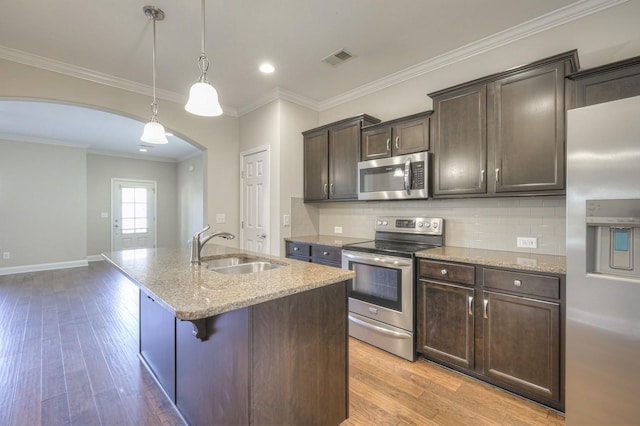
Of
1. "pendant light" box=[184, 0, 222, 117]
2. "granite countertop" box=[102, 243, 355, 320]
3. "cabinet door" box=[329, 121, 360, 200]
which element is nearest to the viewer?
"granite countertop" box=[102, 243, 355, 320]

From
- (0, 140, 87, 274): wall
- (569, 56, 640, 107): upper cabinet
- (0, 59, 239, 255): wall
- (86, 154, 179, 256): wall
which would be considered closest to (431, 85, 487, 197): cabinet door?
(569, 56, 640, 107): upper cabinet

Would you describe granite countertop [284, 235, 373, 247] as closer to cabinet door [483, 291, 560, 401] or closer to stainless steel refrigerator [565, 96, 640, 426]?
cabinet door [483, 291, 560, 401]

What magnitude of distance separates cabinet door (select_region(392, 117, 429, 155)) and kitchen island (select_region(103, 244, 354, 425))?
1669 millimetres

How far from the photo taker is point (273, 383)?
4.36ft

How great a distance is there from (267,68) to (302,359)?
283cm

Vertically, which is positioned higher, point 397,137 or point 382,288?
point 397,137

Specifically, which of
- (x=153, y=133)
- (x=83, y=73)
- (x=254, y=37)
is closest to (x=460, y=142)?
(x=254, y=37)

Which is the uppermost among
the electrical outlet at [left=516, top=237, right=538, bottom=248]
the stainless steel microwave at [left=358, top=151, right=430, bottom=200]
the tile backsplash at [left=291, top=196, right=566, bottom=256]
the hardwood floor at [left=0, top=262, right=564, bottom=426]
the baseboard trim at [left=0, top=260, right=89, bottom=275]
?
the stainless steel microwave at [left=358, top=151, right=430, bottom=200]

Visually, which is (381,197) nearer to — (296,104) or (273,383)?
(296,104)

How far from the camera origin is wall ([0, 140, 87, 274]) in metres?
5.71

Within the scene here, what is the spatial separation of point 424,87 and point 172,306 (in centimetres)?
307

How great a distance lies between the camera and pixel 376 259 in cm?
261

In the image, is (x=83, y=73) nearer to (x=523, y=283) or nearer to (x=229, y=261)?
(x=229, y=261)

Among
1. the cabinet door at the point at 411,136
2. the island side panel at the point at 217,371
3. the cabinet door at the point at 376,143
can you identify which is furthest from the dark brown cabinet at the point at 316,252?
the island side panel at the point at 217,371
